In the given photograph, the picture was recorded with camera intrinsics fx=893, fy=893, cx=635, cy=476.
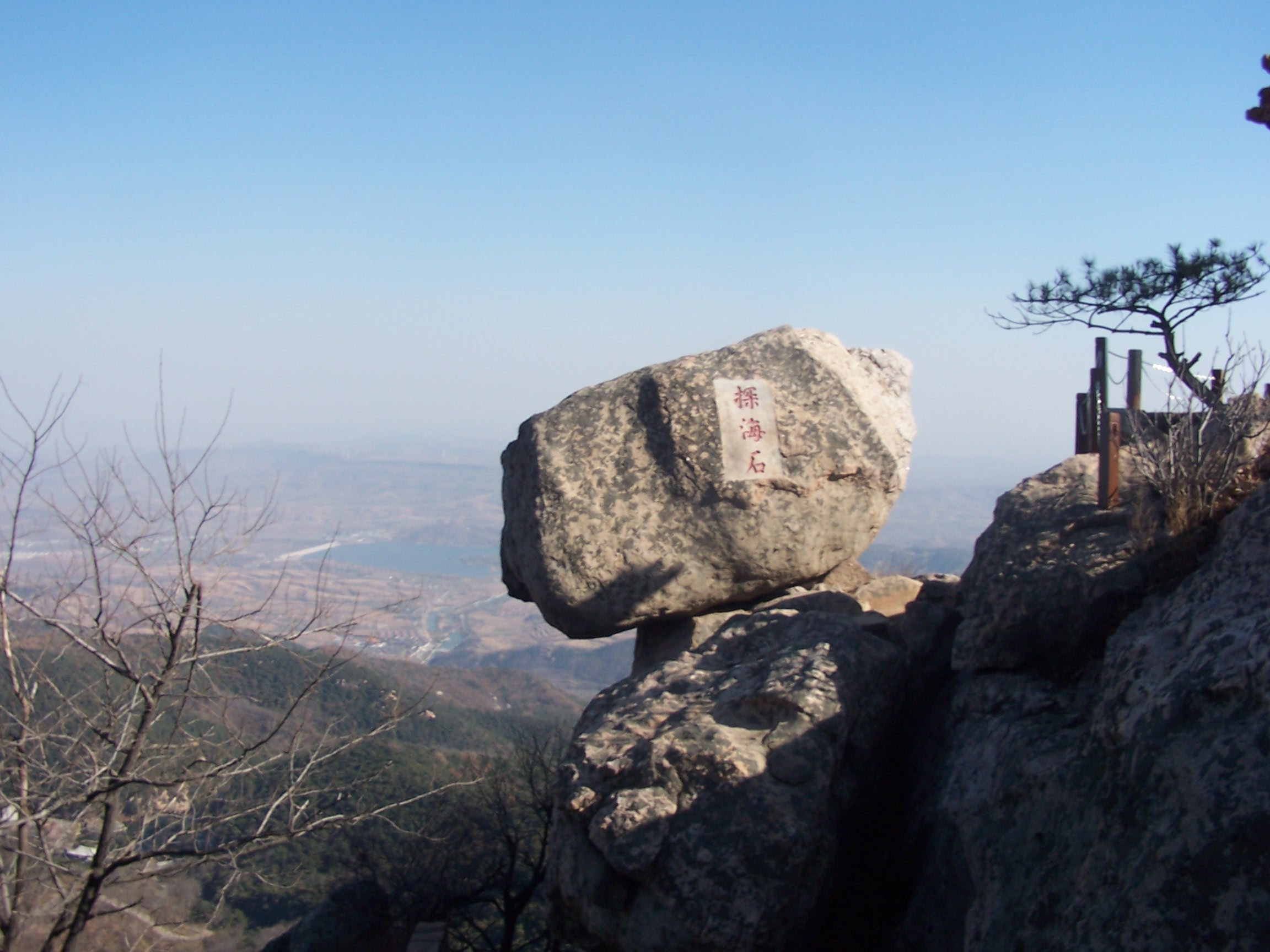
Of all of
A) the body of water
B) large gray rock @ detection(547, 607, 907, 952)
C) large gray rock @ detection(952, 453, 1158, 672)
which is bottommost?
the body of water

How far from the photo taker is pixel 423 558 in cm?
8031

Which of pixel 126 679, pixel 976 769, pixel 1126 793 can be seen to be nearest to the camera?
pixel 1126 793

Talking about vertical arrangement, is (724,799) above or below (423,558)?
above

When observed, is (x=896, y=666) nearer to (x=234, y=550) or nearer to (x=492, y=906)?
(x=234, y=550)

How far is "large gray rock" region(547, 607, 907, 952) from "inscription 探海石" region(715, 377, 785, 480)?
185 cm

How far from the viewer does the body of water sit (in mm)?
72375

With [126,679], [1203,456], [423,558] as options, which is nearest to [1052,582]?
[1203,456]

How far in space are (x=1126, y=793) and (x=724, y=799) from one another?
1.79 metres

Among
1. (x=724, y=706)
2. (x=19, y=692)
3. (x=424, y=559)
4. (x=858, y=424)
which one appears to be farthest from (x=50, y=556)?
(x=424, y=559)

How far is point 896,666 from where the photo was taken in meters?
5.33

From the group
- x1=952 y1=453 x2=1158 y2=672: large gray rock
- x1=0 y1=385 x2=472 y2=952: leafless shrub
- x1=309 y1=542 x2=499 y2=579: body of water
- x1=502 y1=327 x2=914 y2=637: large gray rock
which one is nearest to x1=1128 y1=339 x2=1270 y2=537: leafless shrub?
x1=952 y1=453 x2=1158 y2=672: large gray rock

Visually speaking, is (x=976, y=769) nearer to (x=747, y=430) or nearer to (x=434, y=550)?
(x=747, y=430)

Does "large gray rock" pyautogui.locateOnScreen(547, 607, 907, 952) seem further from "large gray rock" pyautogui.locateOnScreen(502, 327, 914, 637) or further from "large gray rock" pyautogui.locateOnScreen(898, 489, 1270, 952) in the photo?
"large gray rock" pyautogui.locateOnScreen(502, 327, 914, 637)

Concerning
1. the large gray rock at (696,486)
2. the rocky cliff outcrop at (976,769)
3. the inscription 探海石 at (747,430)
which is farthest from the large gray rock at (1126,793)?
the inscription 探海石 at (747,430)
